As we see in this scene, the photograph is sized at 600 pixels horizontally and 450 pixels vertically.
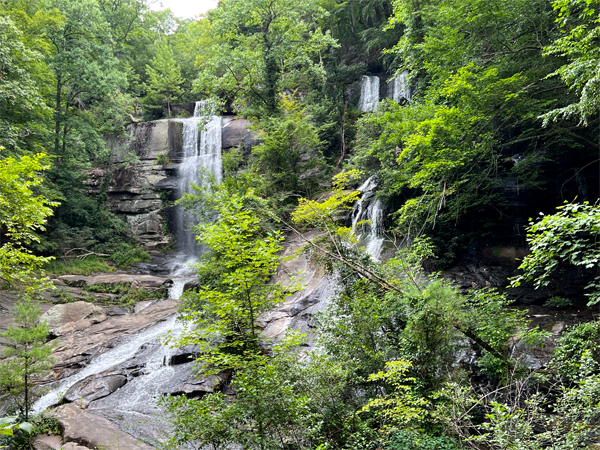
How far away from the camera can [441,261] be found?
426 inches

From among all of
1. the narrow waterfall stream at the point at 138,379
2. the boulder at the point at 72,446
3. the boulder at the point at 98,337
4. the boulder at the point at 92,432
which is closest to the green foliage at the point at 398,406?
the narrow waterfall stream at the point at 138,379

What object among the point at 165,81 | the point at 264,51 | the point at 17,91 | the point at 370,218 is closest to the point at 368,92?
the point at 264,51

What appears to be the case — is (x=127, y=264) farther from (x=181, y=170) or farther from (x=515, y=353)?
(x=515, y=353)

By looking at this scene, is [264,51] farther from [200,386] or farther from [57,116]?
[200,386]

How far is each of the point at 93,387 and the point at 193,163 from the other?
17.3 meters

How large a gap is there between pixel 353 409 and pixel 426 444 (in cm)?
107

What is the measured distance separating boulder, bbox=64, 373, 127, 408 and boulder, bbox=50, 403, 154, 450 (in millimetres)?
820

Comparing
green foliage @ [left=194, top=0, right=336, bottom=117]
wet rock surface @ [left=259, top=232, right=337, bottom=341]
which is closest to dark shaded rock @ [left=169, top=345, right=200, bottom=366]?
wet rock surface @ [left=259, top=232, right=337, bottom=341]

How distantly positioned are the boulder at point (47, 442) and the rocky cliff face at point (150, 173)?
17.0 metres

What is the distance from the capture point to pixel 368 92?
21.8 m

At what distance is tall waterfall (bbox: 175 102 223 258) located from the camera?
23672mm

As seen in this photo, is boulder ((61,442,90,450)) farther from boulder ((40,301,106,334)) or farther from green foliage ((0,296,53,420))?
boulder ((40,301,106,334))

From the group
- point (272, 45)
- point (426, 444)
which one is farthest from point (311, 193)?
point (426, 444)

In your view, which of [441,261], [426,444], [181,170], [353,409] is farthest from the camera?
[181,170]
